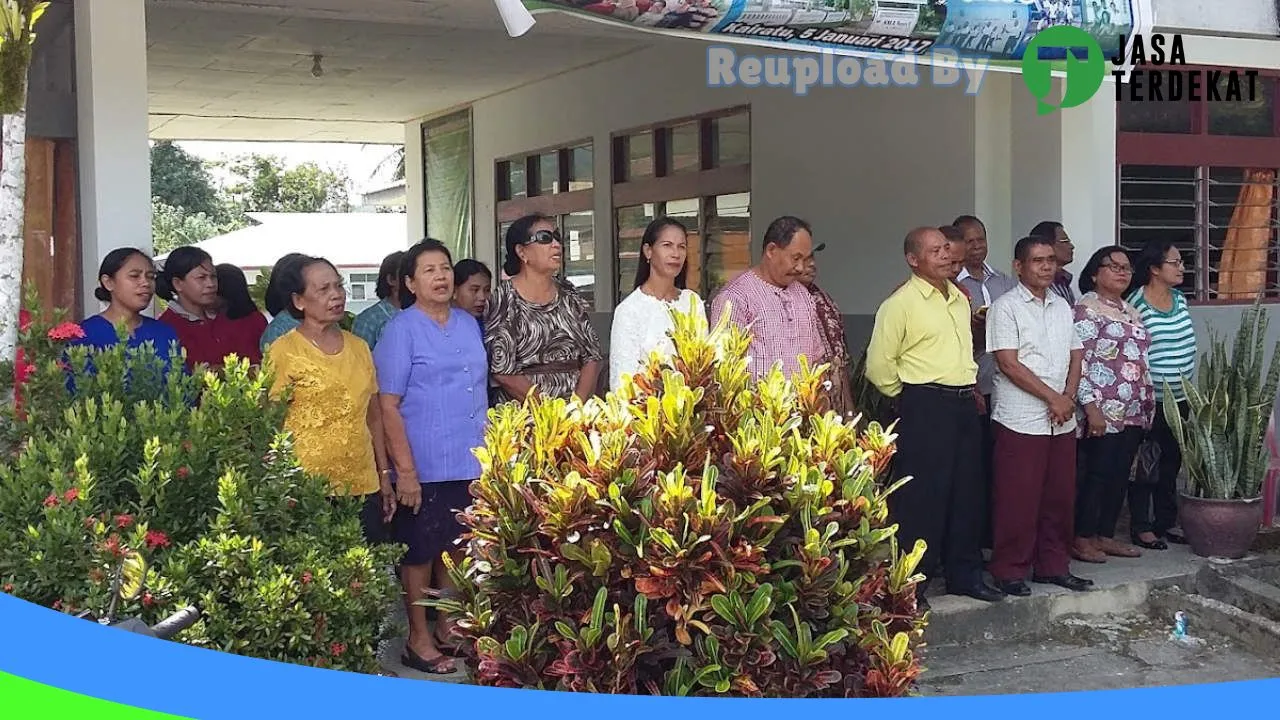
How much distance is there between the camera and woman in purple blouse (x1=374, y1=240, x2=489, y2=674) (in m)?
4.30

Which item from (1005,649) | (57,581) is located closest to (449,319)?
(57,581)

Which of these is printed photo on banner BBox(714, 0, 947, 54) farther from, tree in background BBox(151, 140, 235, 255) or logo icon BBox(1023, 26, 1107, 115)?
tree in background BBox(151, 140, 235, 255)

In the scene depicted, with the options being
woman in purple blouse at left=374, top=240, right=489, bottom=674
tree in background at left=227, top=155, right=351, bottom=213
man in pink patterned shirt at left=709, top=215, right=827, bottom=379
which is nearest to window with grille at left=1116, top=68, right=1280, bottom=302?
man in pink patterned shirt at left=709, top=215, right=827, bottom=379

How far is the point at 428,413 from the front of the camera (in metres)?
4.33

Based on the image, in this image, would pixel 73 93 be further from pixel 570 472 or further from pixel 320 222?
pixel 320 222

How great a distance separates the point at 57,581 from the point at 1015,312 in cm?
385

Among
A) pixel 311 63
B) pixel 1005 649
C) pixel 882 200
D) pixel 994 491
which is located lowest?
pixel 1005 649

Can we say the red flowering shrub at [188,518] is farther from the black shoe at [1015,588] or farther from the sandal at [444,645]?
the black shoe at [1015,588]

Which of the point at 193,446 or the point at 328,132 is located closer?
the point at 193,446

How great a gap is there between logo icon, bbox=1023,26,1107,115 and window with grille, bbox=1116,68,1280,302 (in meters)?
1.39

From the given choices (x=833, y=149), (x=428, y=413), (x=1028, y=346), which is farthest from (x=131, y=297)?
(x=833, y=149)

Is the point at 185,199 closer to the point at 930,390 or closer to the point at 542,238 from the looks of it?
the point at 542,238

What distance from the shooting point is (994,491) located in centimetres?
539

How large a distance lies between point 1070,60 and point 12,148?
177 inches
